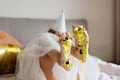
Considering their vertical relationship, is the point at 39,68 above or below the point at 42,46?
below

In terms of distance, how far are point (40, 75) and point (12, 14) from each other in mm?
1035

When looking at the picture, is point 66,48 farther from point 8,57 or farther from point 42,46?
point 8,57

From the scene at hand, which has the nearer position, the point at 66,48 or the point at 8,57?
the point at 66,48

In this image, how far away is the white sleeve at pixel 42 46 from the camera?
125 cm

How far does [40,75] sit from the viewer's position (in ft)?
4.19

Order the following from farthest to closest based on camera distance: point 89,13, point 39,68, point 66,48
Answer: point 89,13
point 39,68
point 66,48

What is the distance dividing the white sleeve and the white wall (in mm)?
828

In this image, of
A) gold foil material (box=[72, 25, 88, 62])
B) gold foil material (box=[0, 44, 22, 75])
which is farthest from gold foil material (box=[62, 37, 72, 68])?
gold foil material (box=[0, 44, 22, 75])

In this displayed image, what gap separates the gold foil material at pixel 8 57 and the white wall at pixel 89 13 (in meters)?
0.67

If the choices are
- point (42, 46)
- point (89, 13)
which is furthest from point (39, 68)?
point (89, 13)

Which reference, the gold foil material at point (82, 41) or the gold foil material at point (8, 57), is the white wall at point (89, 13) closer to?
the gold foil material at point (8, 57)

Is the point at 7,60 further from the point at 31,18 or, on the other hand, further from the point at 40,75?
the point at 31,18

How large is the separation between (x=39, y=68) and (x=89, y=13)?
4.95 ft

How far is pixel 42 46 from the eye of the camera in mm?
1339
